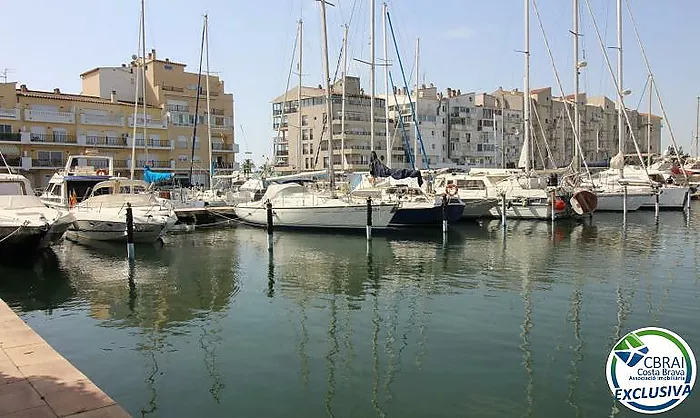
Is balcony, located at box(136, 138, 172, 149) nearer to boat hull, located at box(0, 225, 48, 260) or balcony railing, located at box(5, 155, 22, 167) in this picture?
balcony railing, located at box(5, 155, 22, 167)

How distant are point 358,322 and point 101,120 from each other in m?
53.0

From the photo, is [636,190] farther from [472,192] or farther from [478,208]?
[478,208]

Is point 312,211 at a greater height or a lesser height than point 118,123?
lesser

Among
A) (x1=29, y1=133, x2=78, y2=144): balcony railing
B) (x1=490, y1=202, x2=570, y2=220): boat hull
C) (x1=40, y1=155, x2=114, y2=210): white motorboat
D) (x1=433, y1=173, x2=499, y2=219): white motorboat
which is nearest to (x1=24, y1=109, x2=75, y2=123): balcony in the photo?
(x1=29, y1=133, x2=78, y2=144): balcony railing

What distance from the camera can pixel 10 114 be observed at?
52.5 meters

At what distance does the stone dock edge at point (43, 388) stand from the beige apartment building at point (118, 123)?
145ft

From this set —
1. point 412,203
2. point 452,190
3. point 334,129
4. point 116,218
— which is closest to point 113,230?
point 116,218

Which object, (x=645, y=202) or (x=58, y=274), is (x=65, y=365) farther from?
(x=645, y=202)

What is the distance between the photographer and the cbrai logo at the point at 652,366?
594 centimetres

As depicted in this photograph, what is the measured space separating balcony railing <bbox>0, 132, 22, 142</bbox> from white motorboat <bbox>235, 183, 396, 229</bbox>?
3139cm

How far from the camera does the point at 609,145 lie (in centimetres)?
12106

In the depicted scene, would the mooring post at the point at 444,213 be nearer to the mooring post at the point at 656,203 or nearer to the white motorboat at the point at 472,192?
the white motorboat at the point at 472,192

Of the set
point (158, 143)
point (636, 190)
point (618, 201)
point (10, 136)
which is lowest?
point (618, 201)

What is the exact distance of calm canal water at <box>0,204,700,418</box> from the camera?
28.4 feet
